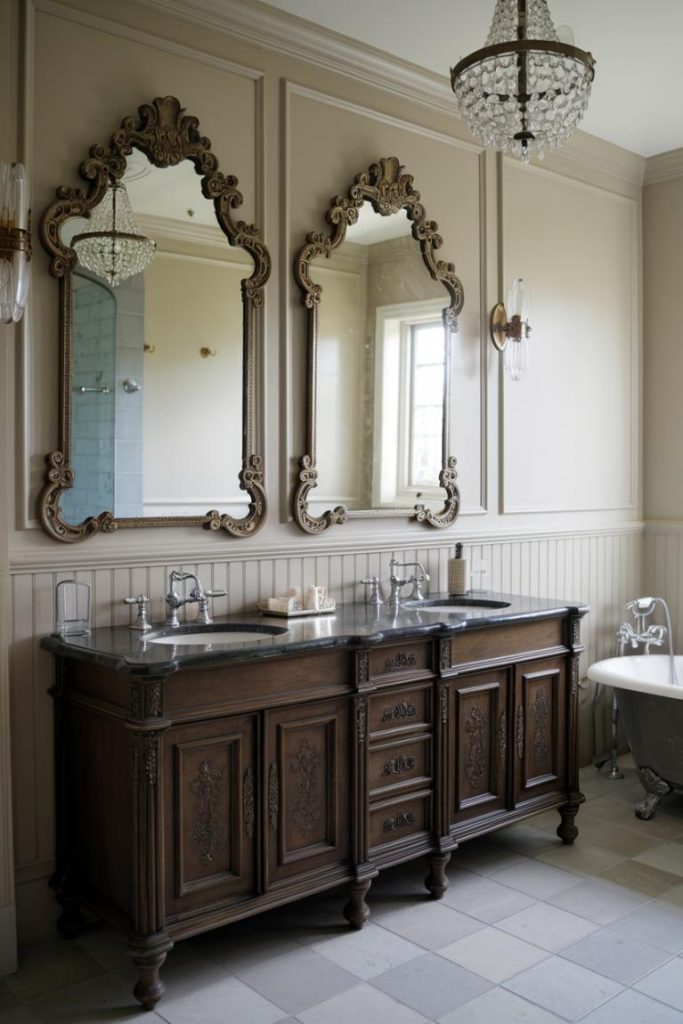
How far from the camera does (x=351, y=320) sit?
Result: 3.43 m

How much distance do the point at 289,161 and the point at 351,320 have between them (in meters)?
0.58

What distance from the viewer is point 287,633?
2770 millimetres

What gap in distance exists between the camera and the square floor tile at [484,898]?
9.61ft

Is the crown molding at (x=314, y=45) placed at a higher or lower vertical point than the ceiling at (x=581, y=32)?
lower

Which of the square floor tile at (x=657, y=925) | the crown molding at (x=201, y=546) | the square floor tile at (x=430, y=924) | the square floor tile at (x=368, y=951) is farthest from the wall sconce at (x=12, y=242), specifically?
the square floor tile at (x=657, y=925)

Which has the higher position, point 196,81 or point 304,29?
point 304,29

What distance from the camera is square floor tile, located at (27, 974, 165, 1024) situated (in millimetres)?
2320

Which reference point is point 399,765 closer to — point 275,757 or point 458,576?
point 275,757

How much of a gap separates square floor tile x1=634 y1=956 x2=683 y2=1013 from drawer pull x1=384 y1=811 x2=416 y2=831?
0.79m

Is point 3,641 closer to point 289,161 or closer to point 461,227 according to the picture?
point 289,161

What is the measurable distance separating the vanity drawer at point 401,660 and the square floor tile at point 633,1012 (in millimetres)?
1034

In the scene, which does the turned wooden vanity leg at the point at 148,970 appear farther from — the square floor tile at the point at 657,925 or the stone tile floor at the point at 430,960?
the square floor tile at the point at 657,925

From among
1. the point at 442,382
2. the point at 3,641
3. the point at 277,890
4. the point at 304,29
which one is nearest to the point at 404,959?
the point at 277,890

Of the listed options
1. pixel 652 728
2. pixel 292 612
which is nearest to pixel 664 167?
pixel 652 728
